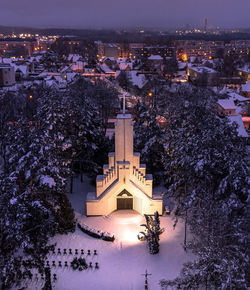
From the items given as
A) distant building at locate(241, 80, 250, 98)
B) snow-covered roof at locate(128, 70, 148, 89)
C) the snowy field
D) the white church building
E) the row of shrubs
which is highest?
snow-covered roof at locate(128, 70, 148, 89)

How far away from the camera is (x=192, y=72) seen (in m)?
81.0

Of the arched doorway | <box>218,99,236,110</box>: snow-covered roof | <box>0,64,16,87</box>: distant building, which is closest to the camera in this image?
the arched doorway

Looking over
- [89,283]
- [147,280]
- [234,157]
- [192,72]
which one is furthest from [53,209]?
[192,72]

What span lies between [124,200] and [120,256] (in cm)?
470

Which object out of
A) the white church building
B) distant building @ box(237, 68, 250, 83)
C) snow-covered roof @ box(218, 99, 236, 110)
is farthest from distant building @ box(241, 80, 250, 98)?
the white church building

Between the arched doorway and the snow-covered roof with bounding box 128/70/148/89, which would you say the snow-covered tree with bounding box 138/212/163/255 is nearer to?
the arched doorway

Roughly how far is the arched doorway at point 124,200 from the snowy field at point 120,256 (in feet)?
1.22

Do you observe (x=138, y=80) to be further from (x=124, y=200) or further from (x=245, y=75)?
(x=124, y=200)

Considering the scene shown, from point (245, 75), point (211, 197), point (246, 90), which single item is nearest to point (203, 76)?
point (246, 90)

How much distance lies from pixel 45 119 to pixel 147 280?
14214 millimetres

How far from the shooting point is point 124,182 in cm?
2059

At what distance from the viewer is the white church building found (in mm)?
20312

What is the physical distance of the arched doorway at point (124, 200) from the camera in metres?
21.0

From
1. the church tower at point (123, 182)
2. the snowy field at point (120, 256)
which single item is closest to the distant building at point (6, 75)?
the church tower at point (123, 182)
